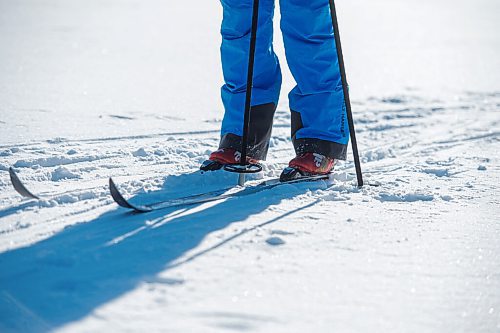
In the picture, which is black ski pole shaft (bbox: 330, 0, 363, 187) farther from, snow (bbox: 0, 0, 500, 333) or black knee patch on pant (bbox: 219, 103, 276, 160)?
black knee patch on pant (bbox: 219, 103, 276, 160)

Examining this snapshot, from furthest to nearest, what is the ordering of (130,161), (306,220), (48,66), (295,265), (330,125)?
(48,66), (130,161), (330,125), (306,220), (295,265)

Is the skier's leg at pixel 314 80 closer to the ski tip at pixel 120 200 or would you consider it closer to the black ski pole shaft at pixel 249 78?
the black ski pole shaft at pixel 249 78

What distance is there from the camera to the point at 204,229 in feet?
6.83

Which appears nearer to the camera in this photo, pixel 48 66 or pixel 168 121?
pixel 168 121

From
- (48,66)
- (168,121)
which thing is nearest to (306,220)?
(168,121)

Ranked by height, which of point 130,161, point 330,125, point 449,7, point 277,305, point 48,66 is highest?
point 449,7

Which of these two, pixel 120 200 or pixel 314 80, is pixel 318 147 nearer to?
pixel 314 80

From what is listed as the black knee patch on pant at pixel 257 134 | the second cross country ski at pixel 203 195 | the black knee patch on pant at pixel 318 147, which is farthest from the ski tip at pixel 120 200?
the black knee patch on pant at pixel 318 147

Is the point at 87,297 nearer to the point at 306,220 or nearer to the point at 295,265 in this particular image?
the point at 295,265

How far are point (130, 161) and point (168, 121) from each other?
114cm

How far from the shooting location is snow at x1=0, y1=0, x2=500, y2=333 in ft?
5.12

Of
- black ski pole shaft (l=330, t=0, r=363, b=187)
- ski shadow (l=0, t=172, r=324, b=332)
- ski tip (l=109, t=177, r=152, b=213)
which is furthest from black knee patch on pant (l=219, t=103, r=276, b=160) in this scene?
ski tip (l=109, t=177, r=152, b=213)

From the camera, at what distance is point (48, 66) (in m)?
5.82

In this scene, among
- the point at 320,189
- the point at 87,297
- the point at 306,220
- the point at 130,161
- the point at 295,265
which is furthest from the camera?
the point at 130,161
